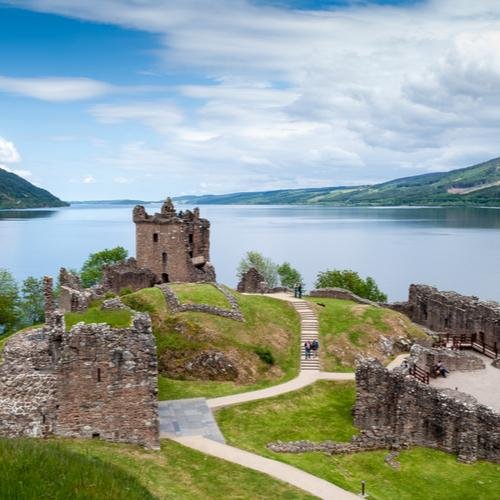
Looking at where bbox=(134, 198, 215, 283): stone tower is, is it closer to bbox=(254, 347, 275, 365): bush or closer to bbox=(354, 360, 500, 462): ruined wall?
bbox=(254, 347, 275, 365): bush

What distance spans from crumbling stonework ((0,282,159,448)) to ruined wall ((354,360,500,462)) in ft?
44.4

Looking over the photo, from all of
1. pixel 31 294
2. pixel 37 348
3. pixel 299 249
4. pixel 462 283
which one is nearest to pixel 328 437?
pixel 37 348

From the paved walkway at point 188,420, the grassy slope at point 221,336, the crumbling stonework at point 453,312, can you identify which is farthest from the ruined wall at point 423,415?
the crumbling stonework at point 453,312

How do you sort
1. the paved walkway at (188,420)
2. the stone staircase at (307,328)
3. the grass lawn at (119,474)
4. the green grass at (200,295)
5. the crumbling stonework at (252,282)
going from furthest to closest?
the crumbling stonework at (252,282)
the green grass at (200,295)
the stone staircase at (307,328)
the paved walkway at (188,420)
the grass lawn at (119,474)

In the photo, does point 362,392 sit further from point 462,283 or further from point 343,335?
point 462,283

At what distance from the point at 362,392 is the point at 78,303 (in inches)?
770

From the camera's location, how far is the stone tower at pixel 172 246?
195 ft

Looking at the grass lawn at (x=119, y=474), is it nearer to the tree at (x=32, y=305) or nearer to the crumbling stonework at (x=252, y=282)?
the crumbling stonework at (x=252, y=282)

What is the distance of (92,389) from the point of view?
27.3m

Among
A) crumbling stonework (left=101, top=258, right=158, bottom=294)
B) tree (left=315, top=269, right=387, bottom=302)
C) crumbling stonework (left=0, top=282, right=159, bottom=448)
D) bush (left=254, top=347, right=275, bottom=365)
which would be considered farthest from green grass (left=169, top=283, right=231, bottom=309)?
tree (left=315, top=269, right=387, bottom=302)

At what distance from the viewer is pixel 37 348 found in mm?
30875

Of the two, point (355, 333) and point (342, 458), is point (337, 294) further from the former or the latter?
point (342, 458)

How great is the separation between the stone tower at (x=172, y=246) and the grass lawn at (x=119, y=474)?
104ft

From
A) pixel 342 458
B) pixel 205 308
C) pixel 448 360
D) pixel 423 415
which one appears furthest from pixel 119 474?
pixel 448 360
